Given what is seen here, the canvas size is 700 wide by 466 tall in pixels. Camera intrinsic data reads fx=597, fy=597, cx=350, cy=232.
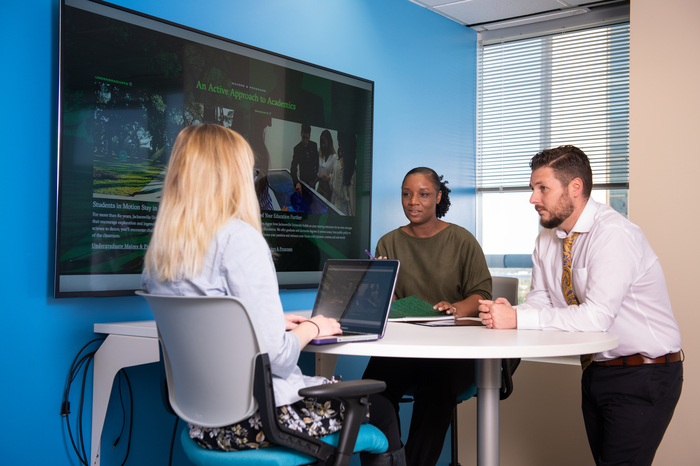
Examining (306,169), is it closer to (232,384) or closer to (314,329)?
(314,329)

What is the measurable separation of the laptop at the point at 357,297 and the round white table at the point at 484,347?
0.05 metres

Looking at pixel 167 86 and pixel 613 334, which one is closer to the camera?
pixel 613 334

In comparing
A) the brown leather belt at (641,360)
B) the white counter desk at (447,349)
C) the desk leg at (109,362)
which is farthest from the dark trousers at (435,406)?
the desk leg at (109,362)

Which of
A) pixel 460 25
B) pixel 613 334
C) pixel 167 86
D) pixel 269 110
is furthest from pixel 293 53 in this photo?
pixel 613 334

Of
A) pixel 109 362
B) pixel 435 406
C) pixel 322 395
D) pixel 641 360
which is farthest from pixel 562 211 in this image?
pixel 109 362

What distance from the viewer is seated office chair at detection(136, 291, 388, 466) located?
1.29 meters

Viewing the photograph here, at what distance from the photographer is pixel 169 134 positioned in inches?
93.0

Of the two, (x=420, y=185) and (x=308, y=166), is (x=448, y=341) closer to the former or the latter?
(x=420, y=185)

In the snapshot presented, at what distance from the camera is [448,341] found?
1.60m

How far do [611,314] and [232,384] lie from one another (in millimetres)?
1166

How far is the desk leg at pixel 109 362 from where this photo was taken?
198 centimetres

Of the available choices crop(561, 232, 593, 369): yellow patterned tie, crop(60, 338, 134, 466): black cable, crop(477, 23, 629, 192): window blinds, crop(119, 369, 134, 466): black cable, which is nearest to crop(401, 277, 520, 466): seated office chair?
crop(561, 232, 593, 369): yellow patterned tie

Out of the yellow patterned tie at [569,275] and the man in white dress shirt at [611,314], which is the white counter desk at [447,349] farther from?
the yellow patterned tie at [569,275]

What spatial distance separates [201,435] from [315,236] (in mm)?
1636
